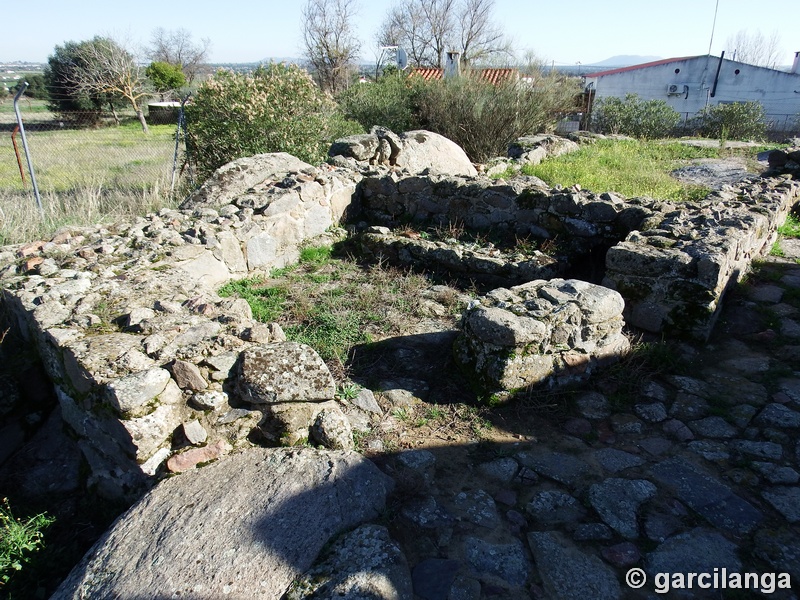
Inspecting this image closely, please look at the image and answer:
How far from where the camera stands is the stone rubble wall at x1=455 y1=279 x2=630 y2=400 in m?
3.41

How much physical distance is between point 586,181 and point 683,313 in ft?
15.0

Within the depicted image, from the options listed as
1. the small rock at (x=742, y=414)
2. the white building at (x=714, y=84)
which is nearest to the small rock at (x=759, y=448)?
the small rock at (x=742, y=414)

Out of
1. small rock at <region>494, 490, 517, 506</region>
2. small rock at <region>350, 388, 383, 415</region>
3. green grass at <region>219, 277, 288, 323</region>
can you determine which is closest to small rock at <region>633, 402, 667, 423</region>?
small rock at <region>494, 490, 517, 506</region>

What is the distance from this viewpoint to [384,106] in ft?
40.3

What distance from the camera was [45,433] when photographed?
3301mm

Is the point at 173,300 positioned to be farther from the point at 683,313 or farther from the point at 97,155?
the point at 97,155

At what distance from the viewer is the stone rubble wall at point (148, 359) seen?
2.66 m

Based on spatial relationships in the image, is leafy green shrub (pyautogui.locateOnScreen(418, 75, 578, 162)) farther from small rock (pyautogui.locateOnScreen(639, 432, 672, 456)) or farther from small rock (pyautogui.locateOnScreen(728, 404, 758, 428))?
small rock (pyautogui.locateOnScreen(639, 432, 672, 456))

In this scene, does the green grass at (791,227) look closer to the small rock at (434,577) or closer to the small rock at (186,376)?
the small rock at (434,577)

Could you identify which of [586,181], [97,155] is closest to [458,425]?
[586,181]

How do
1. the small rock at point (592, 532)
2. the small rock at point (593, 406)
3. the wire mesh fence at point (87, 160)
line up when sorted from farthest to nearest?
the wire mesh fence at point (87, 160), the small rock at point (593, 406), the small rock at point (592, 532)

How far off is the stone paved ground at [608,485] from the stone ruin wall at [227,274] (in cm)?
61

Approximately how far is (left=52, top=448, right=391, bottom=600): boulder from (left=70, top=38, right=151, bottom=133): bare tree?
21200mm

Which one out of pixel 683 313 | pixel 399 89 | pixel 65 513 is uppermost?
pixel 399 89
